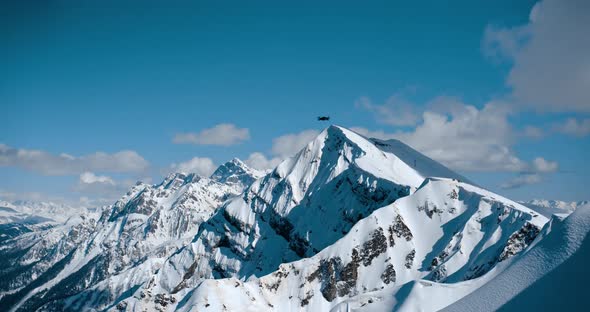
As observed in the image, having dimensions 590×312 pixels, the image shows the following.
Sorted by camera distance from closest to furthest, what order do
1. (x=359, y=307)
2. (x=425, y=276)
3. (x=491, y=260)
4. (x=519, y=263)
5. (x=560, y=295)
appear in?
(x=560, y=295) → (x=519, y=263) → (x=359, y=307) → (x=491, y=260) → (x=425, y=276)

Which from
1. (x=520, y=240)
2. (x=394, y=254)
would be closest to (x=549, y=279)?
(x=520, y=240)

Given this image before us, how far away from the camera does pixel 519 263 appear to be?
24.2 metres

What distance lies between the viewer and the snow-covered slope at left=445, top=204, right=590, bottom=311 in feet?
64.9

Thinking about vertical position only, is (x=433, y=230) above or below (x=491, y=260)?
above

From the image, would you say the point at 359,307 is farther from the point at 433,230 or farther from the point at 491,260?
the point at 433,230

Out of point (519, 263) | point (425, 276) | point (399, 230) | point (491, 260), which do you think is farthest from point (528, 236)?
point (519, 263)

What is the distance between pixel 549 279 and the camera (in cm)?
2111

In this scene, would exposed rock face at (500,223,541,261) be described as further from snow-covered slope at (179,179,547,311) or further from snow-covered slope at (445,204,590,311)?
snow-covered slope at (445,204,590,311)

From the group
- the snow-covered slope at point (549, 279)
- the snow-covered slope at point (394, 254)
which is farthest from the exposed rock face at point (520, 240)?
the snow-covered slope at point (549, 279)

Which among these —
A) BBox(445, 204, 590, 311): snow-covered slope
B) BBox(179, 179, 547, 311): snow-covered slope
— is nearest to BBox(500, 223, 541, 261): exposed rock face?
BBox(179, 179, 547, 311): snow-covered slope

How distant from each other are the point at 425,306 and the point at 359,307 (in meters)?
11.8

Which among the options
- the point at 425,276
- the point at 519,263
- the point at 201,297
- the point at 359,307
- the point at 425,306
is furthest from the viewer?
the point at 425,276

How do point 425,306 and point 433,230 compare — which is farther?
point 433,230

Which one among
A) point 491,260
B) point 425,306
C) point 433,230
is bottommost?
point 425,306
